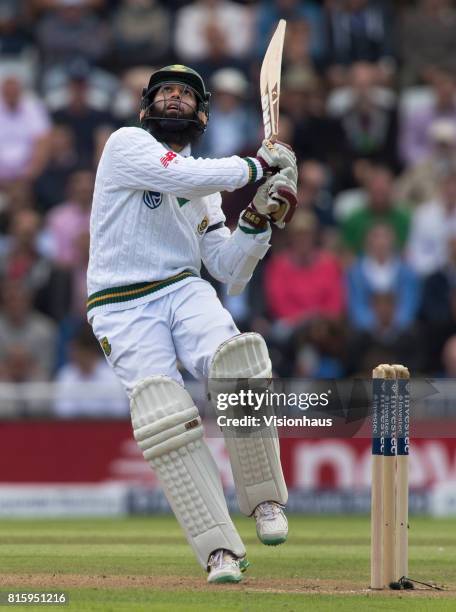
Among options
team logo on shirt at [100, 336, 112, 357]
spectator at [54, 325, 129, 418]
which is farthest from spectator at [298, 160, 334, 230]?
team logo on shirt at [100, 336, 112, 357]

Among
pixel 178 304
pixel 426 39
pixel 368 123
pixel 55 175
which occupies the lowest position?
pixel 178 304

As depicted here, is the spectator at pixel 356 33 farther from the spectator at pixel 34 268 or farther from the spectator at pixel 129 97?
the spectator at pixel 34 268

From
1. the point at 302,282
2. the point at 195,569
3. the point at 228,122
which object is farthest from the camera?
the point at 228,122

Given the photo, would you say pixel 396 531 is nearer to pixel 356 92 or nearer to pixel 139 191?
pixel 139 191

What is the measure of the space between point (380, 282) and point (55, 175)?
10.5 feet

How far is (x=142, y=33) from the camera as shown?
50.9 feet

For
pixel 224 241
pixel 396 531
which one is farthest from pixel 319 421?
pixel 224 241

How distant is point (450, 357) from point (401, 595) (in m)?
6.51

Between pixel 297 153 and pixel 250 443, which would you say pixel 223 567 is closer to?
pixel 250 443

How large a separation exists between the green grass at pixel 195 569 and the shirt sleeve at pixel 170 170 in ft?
5.73

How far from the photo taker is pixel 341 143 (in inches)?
575

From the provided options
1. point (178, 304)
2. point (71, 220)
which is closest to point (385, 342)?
point (71, 220)

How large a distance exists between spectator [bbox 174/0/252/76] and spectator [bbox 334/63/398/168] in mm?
1210

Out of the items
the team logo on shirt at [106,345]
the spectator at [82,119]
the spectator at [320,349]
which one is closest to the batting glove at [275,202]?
the team logo on shirt at [106,345]
